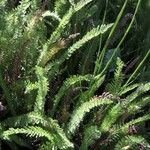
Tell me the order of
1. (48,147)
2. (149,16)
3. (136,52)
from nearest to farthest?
(48,147) < (149,16) < (136,52)

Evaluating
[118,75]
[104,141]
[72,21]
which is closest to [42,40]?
[72,21]

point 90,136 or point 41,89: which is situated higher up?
point 41,89

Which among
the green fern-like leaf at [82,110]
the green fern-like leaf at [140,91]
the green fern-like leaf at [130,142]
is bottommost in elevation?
the green fern-like leaf at [130,142]

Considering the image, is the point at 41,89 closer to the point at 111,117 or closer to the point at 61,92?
the point at 61,92

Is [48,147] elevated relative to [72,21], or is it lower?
lower

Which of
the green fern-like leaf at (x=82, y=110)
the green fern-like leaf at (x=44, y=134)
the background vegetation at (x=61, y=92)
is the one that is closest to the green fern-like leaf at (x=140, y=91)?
the background vegetation at (x=61, y=92)

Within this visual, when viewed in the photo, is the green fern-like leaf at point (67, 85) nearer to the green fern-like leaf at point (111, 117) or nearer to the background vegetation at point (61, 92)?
the background vegetation at point (61, 92)

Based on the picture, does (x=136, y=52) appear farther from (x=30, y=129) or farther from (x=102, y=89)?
(x=30, y=129)

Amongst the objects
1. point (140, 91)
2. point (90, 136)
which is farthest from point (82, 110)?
point (140, 91)
